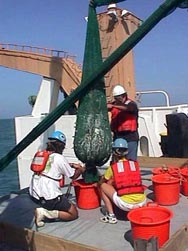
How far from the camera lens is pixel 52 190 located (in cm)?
429

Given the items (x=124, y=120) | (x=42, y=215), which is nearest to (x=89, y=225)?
(x=42, y=215)

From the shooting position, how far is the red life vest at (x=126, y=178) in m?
4.12

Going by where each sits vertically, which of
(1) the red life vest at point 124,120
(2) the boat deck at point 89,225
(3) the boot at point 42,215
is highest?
(1) the red life vest at point 124,120

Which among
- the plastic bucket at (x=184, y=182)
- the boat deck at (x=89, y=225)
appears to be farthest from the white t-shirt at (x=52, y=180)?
the plastic bucket at (x=184, y=182)

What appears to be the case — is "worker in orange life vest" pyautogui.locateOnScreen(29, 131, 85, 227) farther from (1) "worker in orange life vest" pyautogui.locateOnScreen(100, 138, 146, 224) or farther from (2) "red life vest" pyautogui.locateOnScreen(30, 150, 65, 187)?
(1) "worker in orange life vest" pyautogui.locateOnScreen(100, 138, 146, 224)

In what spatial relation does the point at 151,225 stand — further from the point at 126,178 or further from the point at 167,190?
the point at 167,190

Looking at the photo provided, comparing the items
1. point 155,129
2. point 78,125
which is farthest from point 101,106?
point 155,129

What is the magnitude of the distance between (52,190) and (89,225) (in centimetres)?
60

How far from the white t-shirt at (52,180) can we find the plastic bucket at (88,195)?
715mm

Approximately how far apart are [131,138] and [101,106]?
85 cm

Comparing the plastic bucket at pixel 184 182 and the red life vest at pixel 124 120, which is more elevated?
the red life vest at pixel 124 120

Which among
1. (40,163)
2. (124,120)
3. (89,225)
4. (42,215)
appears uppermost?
(124,120)

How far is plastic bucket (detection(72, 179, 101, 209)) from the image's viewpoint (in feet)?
16.3

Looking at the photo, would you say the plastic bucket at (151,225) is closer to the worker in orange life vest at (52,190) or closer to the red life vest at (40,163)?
the worker in orange life vest at (52,190)
